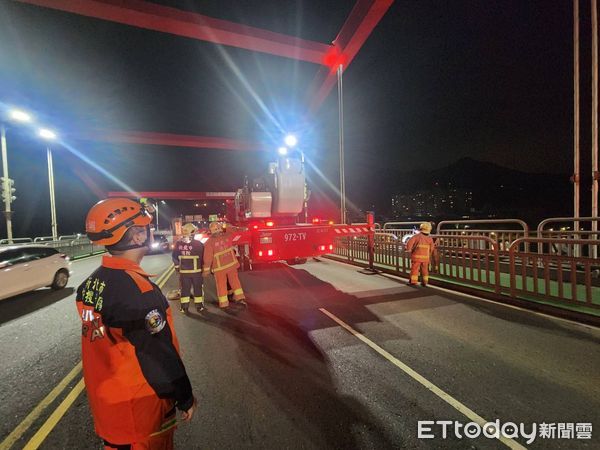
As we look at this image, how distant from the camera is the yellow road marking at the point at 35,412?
8.29ft

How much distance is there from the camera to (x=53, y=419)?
2.76 m

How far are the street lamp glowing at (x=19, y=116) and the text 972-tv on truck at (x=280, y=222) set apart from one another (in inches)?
479

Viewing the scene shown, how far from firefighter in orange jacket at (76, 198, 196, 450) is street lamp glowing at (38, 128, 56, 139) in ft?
67.4

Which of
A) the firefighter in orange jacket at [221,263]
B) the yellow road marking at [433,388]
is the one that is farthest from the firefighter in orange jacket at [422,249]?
the firefighter in orange jacket at [221,263]

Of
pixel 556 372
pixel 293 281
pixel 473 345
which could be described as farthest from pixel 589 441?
pixel 293 281

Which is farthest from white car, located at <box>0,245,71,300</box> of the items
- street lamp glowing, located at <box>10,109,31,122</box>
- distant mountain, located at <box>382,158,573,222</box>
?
distant mountain, located at <box>382,158,573,222</box>

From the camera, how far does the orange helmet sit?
63.9 inches

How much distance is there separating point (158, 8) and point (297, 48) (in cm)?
502

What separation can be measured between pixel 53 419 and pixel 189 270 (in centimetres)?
351

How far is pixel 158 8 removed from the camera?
31.8ft

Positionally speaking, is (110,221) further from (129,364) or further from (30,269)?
(30,269)

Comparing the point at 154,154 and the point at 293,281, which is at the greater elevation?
the point at 154,154

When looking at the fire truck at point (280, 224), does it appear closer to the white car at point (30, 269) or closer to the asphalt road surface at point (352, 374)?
the asphalt road surface at point (352, 374)

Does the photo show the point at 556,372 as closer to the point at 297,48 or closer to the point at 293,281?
the point at 293,281
